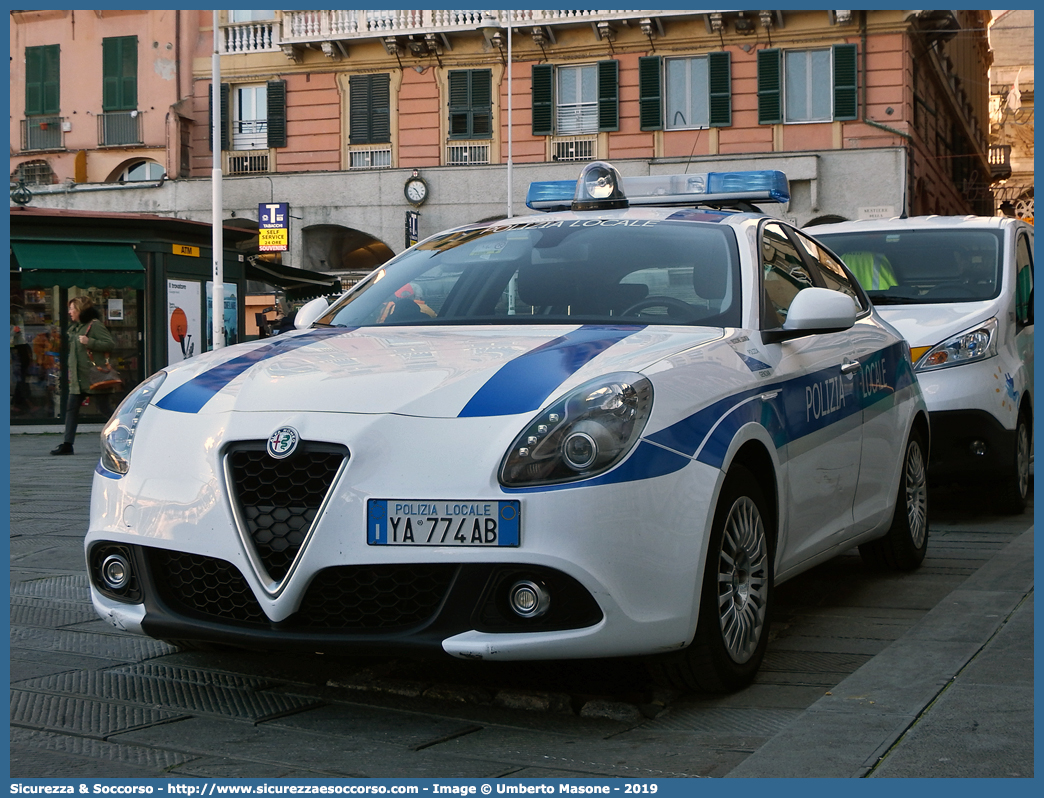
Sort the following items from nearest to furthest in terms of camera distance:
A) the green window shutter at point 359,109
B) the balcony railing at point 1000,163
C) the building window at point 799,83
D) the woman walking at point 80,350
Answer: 1. the woman walking at point 80,350
2. the building window at point 799,83
3. the green window shutter at point 359,109
4. the balcony railing at point 1000,163

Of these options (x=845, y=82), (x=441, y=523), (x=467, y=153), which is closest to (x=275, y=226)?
(x=467, y=153)

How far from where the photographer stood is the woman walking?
14469 millimetres

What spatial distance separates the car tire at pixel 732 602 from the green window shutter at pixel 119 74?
32367 millimetres

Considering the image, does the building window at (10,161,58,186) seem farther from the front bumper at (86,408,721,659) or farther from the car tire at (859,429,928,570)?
the front bumper at (86,408,721,659)

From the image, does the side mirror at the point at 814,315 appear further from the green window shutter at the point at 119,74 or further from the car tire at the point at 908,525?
the green window shutter at the point at 119,74

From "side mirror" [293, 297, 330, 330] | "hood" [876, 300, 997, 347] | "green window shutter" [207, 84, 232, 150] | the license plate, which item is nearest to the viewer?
the license plate

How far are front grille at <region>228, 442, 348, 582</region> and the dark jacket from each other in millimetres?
11470

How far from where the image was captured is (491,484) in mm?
3477

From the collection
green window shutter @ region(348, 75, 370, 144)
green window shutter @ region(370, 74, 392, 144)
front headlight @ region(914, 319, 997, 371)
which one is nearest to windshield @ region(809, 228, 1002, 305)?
front headlight @ region(914, 319, 997, 371)

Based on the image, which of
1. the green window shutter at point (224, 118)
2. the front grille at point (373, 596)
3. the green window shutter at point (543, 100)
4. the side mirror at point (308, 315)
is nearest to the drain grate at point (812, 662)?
the front grille at point (373, 596)

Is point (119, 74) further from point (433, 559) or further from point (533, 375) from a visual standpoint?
point (433, 559)

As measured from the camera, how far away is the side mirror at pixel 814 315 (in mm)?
4566

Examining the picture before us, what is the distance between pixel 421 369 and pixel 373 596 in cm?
69

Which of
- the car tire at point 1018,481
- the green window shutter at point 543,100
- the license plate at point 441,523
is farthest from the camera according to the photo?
the green window shutter at point 543,100
